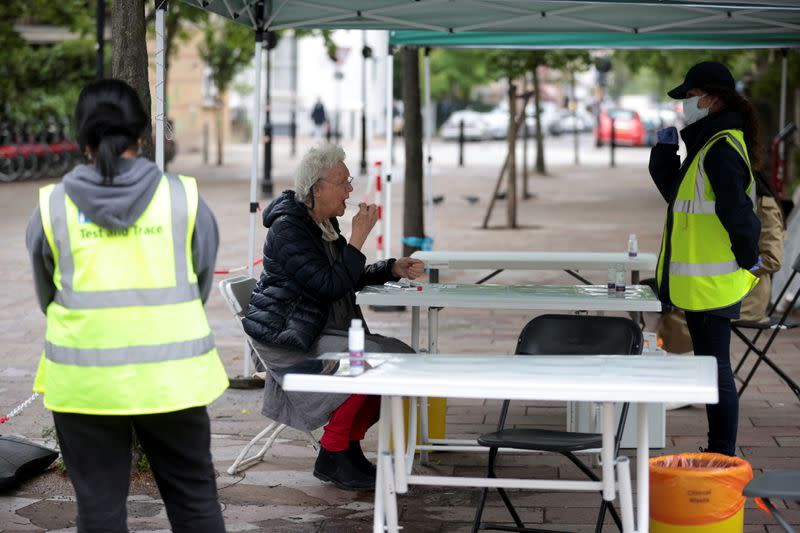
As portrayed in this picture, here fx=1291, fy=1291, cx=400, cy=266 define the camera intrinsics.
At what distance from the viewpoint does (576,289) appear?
641cm

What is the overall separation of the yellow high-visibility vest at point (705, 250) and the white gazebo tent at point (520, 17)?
5.31ft

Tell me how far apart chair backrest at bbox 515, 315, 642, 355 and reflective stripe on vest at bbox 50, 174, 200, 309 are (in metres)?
2.12

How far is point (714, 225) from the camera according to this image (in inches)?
216

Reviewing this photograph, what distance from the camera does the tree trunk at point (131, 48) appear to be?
5.91 m

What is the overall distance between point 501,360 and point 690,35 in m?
5.01

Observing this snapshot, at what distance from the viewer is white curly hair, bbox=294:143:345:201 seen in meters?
5.65

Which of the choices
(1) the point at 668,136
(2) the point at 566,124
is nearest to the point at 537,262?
(1) the point at 668,136

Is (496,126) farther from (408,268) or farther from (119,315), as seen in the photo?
(119,315)

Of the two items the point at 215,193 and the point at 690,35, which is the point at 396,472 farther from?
the point at 215,193

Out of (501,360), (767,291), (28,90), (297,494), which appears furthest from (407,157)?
(28,90)

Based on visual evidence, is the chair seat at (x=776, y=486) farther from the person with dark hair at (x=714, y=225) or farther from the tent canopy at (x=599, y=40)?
the tent canopy at (x=599, y=40)

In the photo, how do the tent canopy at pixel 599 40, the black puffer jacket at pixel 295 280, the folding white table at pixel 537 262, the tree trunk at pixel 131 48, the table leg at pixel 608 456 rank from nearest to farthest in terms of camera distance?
1. the table leg at pixel 608 456
2. the black puffer jacket at pixel 295 280
3. the tree trunk at pixel 131 48
4. the folding white table at pixel 537 262
5. the tent canopy at pixel 599 40

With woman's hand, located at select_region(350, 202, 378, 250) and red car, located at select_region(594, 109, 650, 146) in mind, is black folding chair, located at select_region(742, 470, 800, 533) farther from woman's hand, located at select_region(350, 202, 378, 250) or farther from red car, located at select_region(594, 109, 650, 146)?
red car, located at select_region(594, 109, 650, 146)

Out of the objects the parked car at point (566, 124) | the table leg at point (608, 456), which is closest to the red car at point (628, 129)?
the parked car at point (566, 124)
